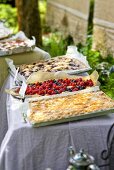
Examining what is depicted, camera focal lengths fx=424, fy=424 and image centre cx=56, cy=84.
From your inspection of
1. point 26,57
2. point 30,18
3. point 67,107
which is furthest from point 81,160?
point 30,18

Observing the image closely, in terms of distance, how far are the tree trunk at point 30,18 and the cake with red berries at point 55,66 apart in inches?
135

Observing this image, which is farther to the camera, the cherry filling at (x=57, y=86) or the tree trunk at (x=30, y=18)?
the tree trunk at (x=30, y=18)

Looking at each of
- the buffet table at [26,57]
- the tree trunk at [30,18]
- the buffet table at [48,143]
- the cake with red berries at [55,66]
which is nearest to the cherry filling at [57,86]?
the cake with red berries at [55,66]

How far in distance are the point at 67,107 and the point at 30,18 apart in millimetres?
4834

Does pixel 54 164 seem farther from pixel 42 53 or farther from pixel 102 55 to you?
pixel 102 55

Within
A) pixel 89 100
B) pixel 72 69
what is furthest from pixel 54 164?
pixel 72 69

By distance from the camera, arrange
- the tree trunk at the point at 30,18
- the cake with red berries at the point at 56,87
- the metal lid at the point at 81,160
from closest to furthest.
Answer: the metal lid at the point at 81,160 → the cake with red berries at the point at 56,87 → the tree trunk at the point at 30,18

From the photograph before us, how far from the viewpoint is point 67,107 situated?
105 inches

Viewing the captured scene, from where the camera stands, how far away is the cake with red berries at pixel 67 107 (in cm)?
251

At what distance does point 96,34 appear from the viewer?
706cm

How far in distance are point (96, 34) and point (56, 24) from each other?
408 centimetres

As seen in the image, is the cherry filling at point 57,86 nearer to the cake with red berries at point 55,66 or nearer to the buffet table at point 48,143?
the cake with red berries at point 55,66

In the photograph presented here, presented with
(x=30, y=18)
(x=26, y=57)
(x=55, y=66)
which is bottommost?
(x=30, y=18)

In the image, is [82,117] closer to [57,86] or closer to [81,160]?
[81,160]
